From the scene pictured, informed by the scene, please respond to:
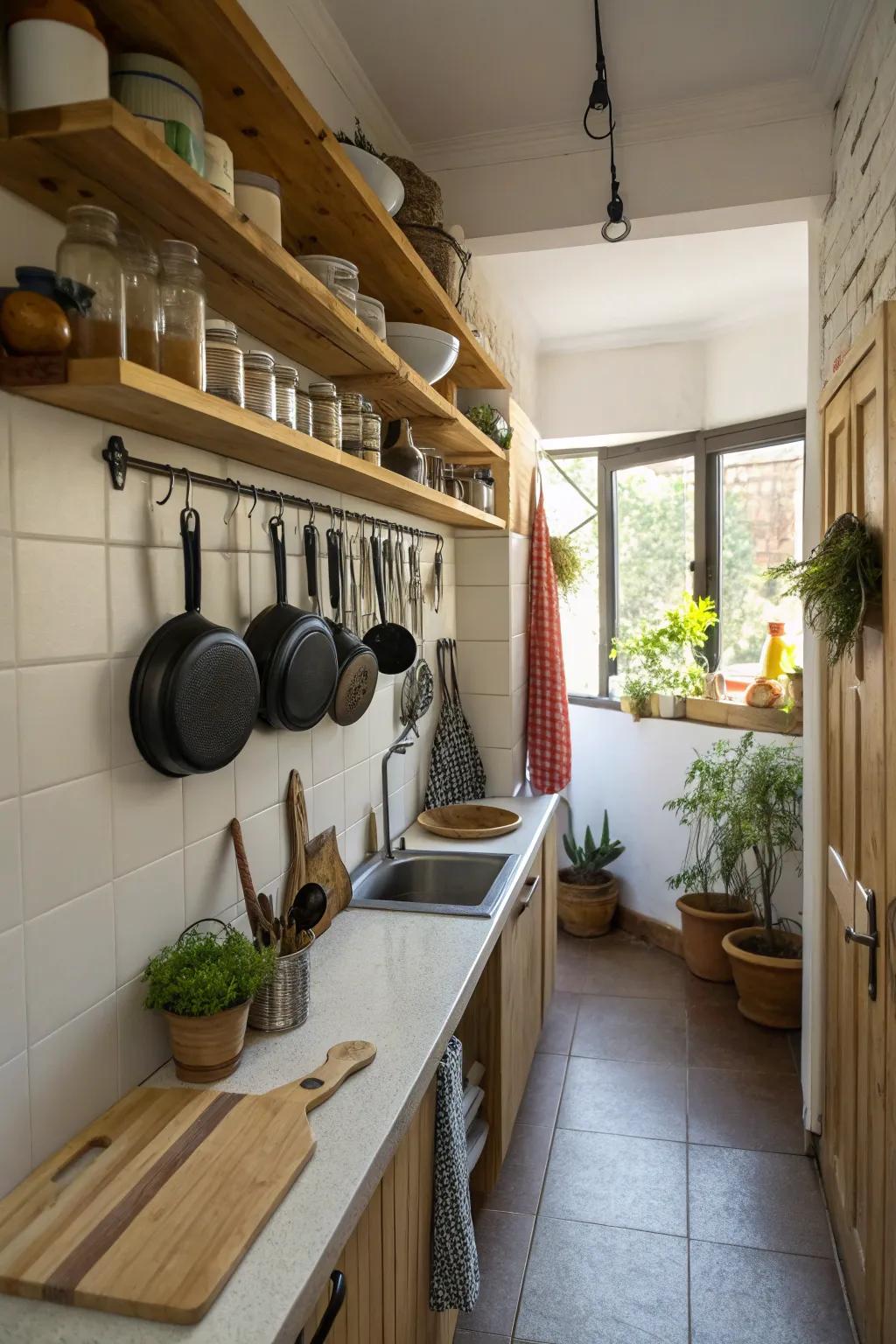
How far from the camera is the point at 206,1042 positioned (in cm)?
122

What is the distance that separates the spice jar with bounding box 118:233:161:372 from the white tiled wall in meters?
0.14

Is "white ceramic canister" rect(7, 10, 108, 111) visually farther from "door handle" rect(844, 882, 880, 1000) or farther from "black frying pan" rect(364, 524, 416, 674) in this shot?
"door handle" rect(844, 882, 880, 1000)

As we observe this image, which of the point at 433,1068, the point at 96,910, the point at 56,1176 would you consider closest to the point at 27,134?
the point at 96,910

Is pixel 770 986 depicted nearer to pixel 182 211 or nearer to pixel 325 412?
pixel 325 412

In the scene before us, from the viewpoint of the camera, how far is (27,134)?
860mm

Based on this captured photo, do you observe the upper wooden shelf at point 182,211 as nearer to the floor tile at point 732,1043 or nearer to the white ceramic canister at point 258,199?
the white ceramic canister at point 258,199

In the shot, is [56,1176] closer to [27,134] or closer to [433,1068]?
[433,1068]

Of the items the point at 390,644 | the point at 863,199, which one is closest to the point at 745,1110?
the point at 390,644

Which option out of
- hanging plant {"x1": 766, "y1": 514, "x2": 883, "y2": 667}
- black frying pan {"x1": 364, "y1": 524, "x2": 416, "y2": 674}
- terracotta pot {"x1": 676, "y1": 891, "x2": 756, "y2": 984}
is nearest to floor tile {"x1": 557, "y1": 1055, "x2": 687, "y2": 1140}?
terracotta pot {"x1": 676, "y1": 891, "x2": 756, "y2": 984}

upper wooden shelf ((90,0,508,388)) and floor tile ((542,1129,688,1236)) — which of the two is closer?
upper wooden shelf ((90,0,508,388))

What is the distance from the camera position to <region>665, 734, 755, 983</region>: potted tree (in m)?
3.21

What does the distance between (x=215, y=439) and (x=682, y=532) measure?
9.69 feet

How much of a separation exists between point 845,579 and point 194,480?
110 cm

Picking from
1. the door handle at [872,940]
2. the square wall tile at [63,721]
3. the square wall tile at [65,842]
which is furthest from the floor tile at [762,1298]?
the square wall tile at [63,721]
